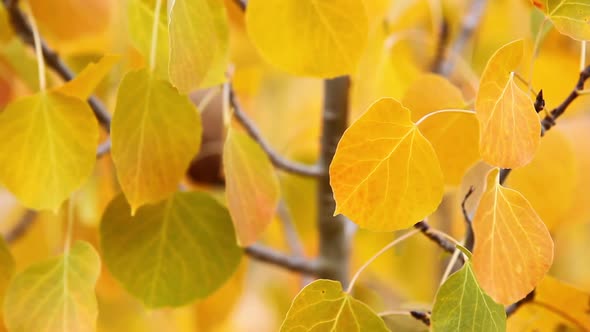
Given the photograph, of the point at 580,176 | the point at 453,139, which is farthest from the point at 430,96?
the point at 580,176

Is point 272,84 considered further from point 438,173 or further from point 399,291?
point 438,173

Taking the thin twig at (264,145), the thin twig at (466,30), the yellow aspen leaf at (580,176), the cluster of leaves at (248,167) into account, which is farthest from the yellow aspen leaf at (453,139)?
the thin twig at (466,30)

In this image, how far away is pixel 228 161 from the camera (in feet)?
1.04

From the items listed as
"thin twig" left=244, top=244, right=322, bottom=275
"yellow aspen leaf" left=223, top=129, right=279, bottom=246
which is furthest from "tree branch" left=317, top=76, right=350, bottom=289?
"yellow aspen leaf" left=223, top=129, right=279, bottom=246

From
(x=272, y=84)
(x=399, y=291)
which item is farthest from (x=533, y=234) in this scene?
(x=272, y=84)

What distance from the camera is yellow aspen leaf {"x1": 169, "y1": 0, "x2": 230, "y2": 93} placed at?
0.27 metres

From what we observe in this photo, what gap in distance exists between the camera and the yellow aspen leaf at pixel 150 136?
0.99 feet

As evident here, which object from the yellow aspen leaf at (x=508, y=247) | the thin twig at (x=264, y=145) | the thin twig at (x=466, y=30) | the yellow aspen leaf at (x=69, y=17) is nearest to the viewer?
the yellow aspen leaf at (x=508, y=247)

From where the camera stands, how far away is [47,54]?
403mm

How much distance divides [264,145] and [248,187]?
0.33 feet

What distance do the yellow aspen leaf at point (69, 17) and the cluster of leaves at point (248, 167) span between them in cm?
17

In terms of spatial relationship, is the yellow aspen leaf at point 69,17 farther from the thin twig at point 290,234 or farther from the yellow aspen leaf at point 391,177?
the yellow aspen leaf at point 391,177

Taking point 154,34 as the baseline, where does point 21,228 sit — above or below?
below

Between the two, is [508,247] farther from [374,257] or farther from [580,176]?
[580,176]
